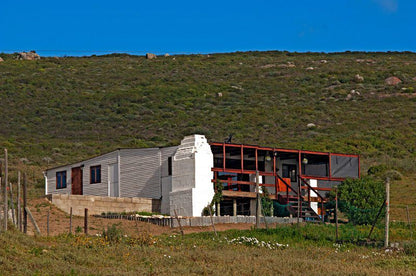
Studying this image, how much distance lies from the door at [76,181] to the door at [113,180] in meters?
2.79

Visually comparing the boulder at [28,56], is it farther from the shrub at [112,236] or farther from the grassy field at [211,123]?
the shrub at [112,236]

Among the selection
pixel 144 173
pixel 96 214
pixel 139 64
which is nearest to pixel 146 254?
pixel 96 214

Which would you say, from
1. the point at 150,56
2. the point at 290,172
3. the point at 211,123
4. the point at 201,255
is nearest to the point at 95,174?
the point at 290,172

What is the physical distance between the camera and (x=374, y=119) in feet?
286

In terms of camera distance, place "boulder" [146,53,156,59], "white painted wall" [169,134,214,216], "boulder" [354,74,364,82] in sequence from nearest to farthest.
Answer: "white painted wall" [169,134,214,216], "boulder" [354,74,364,82], "boulder" [146,53,156,59]

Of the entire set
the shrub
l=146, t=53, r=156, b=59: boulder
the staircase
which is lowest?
the shrub

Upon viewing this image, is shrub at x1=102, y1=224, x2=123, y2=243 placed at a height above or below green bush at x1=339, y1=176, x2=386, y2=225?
below

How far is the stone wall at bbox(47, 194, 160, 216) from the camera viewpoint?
4369cm

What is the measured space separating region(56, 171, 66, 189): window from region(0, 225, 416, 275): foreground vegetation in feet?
62.9

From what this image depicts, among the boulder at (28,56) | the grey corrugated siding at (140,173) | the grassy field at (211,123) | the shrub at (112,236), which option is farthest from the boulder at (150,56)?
the shrub at (112,236)

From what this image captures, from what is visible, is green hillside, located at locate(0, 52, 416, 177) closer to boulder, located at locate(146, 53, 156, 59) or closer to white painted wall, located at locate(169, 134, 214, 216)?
boulder, located at locate(146, 53, 156, 59)

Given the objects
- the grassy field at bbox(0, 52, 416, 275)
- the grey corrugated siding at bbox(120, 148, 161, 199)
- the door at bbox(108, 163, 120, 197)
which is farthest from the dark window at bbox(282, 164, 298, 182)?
the door at bbox(108, 163, 120, 197)

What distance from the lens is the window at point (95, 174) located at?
161 feet

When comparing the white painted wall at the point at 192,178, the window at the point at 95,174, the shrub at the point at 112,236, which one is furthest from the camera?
the window at the point at 95,174
